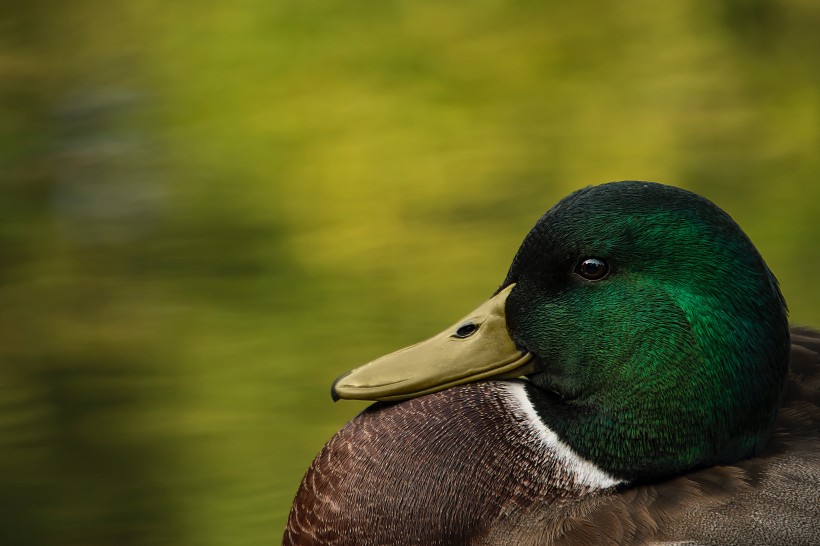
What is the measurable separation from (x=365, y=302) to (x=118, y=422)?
35.4 inches

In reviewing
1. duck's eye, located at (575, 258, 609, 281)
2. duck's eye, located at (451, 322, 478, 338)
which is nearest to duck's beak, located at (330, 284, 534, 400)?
duck's eye, located at (451, 322, 478, 338)

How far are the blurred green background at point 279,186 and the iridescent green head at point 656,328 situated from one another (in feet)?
4.53

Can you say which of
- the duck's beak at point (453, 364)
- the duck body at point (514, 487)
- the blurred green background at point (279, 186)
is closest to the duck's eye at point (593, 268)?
the duck's beak at point (453, 364)

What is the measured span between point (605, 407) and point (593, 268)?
23 cm

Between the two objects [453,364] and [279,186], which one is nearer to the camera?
[453,364]

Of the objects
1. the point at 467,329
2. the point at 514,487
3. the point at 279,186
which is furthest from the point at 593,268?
the point at 279,186

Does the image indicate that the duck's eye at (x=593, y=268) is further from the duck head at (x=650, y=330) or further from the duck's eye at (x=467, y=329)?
the duck's eye at (x=467, y=329)

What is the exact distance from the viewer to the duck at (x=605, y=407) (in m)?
1.87

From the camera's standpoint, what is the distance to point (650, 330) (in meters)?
1.90

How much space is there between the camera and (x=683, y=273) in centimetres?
189

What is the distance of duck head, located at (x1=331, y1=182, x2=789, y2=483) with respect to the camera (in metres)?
1.87

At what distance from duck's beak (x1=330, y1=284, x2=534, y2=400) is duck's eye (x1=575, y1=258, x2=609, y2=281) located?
14 cm

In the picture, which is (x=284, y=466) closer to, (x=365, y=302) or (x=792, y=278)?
(x=365, y=302)

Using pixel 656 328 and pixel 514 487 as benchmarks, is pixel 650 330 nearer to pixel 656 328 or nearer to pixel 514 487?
pixel 656 328
